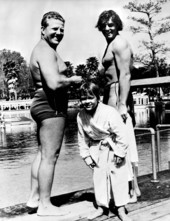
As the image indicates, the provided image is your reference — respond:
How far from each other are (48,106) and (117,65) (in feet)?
2.96

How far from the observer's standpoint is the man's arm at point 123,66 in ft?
12.7

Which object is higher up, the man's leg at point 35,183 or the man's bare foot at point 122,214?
the man's leg at point 35,183

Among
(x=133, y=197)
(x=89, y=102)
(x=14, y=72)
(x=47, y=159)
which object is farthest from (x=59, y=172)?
(x=14, y=72)

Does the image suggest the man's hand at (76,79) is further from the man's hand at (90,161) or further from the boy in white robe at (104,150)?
the man's hand at (90,161)

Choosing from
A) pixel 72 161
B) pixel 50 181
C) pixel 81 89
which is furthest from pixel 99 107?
pixel 72 161

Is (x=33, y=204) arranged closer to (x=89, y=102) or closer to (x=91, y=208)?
(x=91, y=208)

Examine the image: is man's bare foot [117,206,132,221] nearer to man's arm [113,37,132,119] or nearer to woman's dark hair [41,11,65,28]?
man's arm [113,37,132,119]

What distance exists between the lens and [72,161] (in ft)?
36.9

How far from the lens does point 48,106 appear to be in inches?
137

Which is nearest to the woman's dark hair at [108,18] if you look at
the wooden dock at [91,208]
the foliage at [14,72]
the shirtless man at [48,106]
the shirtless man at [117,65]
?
the shirtless man at [117,65]

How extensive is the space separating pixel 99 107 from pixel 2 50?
7933 centimetres

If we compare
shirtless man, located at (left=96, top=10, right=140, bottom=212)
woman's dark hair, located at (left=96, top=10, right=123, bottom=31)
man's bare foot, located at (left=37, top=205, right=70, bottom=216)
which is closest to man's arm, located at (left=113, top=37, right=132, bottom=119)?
shirtless man, located at (left=96, top=10, right=140, bottom=212)

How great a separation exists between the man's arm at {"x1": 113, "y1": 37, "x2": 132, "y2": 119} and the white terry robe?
0.36 meters

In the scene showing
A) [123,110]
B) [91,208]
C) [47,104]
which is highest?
[47,104]
